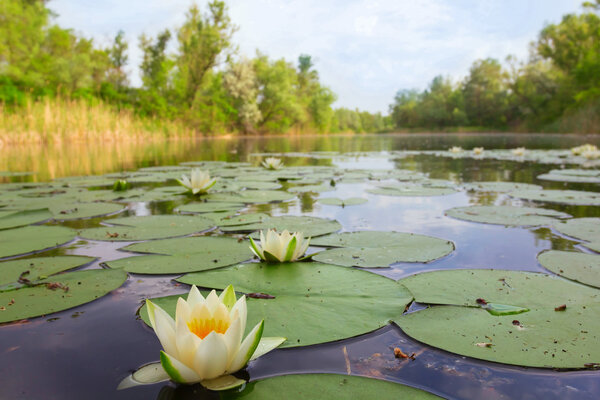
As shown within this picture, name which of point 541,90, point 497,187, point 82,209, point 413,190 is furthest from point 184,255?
point 541,90

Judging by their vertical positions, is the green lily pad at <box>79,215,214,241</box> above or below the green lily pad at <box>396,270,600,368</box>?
above

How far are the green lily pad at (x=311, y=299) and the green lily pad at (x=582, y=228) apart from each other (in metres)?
1.14

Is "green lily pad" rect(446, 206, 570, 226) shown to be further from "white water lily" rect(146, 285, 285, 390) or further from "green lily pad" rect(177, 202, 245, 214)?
"white water lily" rect(146, 285, 285, 390)

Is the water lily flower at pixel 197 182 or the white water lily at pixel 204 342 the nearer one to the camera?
the white water lily at pixel 204 342

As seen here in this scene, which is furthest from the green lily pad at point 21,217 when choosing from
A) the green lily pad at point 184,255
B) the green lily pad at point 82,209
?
the green lily pad at point 184,255

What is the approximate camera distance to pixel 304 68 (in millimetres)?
38969

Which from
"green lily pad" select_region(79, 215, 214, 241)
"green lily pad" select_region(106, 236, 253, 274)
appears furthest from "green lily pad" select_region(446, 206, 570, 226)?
"green lily pad" select_region(79, 215, 214, 241)

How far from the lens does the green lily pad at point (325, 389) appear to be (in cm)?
64

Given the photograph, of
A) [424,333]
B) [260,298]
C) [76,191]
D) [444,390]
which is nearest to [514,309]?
[424,333]

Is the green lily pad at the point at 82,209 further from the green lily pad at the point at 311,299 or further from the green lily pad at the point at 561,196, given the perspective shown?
the green lily pad at the point at 561,196

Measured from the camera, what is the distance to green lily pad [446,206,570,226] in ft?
6.47

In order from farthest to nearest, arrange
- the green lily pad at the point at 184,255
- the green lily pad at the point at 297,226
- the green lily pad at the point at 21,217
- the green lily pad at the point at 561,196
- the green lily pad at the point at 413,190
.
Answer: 1. the green lily pad at the point at 413,190
2. the green lily pad at the point at 561,196
3. the green lily pad at the point at 21,217
4. the green lily pad at the point at 297,226
5. the green lily pad at the point at 184,255

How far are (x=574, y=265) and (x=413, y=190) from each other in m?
1.76

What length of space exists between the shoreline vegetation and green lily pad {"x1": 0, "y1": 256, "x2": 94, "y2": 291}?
9456 millimetres
